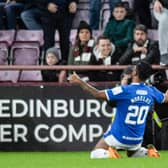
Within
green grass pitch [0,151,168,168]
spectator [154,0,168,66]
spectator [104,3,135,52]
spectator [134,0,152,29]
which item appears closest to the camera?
green grass pitch [0,151,168,168]

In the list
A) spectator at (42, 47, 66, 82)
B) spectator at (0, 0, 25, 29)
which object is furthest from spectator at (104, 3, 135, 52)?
spectator at (0, 0, 25, 29)

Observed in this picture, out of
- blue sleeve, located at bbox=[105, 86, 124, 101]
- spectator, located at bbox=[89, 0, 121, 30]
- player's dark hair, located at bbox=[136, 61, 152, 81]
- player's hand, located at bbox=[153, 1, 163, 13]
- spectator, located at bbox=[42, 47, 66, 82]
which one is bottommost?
spectator, located at bbox=[42, 47, 66, 82]

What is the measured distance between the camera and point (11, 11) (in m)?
16.4

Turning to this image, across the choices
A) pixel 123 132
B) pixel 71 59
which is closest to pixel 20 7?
pixel 71 59

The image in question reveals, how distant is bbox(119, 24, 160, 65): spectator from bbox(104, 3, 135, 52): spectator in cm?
57

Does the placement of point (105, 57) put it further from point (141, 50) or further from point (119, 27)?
point (119, 27)

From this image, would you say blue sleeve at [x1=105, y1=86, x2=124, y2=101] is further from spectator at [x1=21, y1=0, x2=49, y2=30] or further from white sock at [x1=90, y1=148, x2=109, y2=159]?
spectator at [x1=21, y1=0, x2=49, y2=30]

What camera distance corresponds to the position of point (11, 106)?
1363 centimetres

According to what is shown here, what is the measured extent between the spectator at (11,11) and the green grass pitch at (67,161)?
12.3ft

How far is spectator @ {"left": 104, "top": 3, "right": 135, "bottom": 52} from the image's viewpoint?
1491 centimetres

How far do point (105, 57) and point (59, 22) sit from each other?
5.51ft

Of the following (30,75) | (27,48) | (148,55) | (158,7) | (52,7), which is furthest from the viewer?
(27,48)

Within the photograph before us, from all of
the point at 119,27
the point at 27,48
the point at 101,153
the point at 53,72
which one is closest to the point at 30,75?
the point at 27,48

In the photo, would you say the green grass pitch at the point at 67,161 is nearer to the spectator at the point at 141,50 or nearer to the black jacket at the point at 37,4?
the spectator at the point at 141,50
